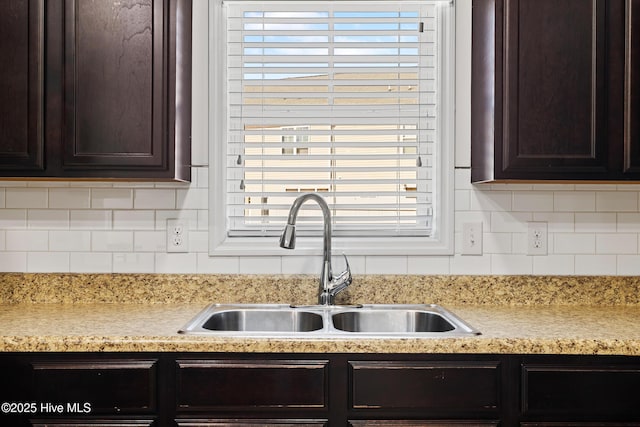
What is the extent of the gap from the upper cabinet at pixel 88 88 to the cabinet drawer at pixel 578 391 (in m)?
1.42

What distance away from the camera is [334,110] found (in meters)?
2.23

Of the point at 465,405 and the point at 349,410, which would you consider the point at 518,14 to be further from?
the point at 349,410

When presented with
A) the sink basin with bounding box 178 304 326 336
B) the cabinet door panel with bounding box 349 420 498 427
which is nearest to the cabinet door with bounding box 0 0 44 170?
the sink basin with bounding box 178 304 326 336

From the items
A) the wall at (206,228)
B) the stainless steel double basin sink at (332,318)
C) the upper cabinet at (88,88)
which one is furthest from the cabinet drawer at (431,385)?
the upper cabinet at (88,88)

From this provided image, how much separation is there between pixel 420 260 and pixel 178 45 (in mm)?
1244

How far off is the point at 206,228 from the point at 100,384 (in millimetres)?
785

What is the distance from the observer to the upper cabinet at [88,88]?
1846 millimetres

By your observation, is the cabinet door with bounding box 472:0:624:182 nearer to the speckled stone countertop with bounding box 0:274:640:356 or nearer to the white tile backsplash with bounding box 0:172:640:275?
the white tile backsplash with bounding box 0:172:640:275

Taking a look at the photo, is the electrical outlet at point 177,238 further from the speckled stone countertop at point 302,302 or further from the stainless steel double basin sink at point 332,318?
the stainless steel double basin sink at point 332,318

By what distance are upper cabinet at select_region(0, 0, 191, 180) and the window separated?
0.37 m

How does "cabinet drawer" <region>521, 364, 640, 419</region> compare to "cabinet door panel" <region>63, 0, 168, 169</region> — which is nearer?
"cabinet drawer" <region>521, 364, 640, 419</region>

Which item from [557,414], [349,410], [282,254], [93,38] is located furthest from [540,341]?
[93,38]

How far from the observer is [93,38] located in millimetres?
1868

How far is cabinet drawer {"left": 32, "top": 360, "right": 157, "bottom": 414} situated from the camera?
155 cm
